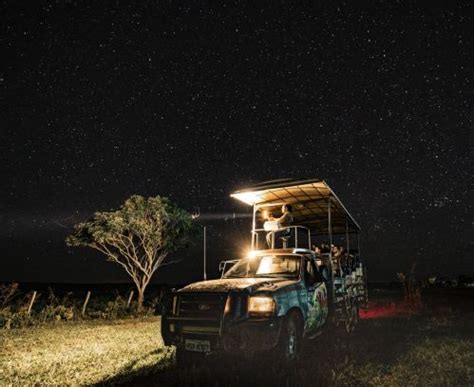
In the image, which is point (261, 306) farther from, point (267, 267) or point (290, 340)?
point (267, 267)

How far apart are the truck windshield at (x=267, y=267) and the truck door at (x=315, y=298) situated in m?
0.31

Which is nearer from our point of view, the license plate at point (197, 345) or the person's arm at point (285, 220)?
the license plate at point (197, 345)

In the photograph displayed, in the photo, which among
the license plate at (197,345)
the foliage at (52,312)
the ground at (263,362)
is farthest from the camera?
the foliage at (52,312)

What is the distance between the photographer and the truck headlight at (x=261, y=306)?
6945 millimetres

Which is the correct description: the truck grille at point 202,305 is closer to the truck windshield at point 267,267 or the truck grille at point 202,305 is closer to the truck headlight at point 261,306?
the truck headlight at point 261,306

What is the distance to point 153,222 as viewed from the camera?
904 inches

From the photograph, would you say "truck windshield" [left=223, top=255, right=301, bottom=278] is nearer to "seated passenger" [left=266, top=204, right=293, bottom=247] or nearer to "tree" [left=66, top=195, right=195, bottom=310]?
"seated passenger" [left=266, top=204, right=293, bottom=247]

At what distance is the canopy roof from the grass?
4536 millimetres

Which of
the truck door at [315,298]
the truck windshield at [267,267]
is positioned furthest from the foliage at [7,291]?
the truck door at [315,298]

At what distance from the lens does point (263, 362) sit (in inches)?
277

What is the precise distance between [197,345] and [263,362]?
113cm

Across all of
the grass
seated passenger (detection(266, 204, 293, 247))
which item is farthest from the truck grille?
seated passenger (detection(266, 204, 293, 247))

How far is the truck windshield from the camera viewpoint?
8625mm

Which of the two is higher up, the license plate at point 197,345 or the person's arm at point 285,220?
the person's arm at point 285,220
